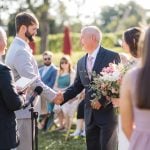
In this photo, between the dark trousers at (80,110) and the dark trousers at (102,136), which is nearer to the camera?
the dark trousers at (102,136)

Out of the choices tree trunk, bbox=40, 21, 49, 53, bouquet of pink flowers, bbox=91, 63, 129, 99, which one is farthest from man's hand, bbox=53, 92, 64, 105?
tree trunk, bbox=40, 21, 49, 53

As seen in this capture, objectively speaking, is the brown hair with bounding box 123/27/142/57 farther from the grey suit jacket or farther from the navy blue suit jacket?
the grey suit jacket

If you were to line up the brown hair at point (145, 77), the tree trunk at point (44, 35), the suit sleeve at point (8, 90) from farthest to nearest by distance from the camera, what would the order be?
1. the tree trunk at point (44, 35)
2. the suit sleeve at point (8, 90)
3. the brown hair at point (145, 77)

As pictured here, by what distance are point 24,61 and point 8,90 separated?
1.35 metres

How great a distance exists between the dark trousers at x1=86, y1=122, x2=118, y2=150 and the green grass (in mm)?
2859

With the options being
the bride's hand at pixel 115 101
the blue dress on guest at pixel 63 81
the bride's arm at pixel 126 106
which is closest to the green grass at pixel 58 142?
the blue dress on guest at pixel 63 81

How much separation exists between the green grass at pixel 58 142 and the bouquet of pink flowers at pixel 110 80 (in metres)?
3.62

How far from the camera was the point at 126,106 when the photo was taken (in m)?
4.12

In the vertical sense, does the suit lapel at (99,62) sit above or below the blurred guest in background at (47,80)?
above

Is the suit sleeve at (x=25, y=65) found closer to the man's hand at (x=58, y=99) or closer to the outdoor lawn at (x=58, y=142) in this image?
the man's hand at (x=58, y=99)

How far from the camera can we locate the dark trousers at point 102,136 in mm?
6949

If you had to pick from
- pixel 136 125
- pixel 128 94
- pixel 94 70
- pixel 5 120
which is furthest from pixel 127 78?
pixel 94 70

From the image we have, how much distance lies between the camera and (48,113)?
12.5 metres

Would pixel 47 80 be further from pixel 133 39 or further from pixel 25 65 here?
pixel 133 39
